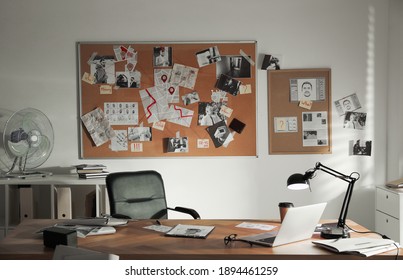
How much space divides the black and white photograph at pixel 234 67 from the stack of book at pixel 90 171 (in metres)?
1.31

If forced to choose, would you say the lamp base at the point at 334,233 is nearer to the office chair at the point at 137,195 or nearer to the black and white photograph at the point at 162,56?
the office chair at the point at 137,195

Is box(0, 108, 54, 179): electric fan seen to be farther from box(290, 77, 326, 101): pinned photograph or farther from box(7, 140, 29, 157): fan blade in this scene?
box(290, 77, 326, 101): pinned photograph

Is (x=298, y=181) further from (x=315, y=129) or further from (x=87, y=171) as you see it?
(x=87, y=171)

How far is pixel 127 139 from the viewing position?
484 centimetres

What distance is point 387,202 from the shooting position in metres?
4.50

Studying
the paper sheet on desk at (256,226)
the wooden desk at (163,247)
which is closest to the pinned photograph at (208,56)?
the paper sheet on desk at (256,226)

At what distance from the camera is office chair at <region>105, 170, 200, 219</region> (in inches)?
142

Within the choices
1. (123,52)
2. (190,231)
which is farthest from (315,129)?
(190,231)

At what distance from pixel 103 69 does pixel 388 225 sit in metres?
2.75

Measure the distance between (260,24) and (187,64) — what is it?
731mm

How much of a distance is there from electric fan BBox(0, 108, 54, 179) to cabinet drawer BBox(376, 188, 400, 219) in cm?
285

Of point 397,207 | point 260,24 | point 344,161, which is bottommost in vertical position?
point 397,207
